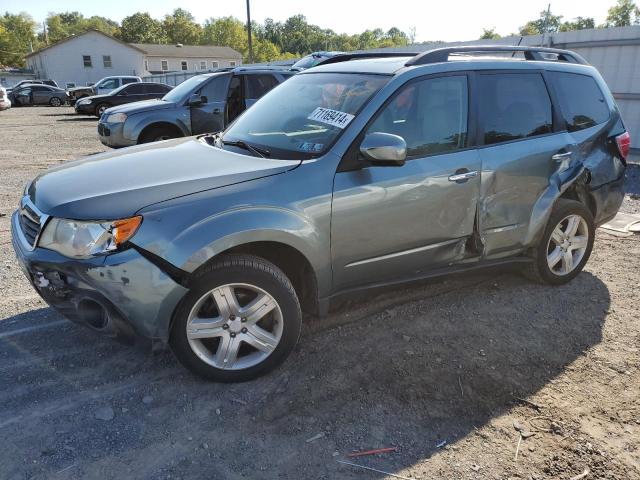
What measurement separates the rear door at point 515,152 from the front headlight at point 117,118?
747 centimetres

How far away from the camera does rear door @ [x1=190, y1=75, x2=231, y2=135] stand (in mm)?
9695

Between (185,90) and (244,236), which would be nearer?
(244,236)

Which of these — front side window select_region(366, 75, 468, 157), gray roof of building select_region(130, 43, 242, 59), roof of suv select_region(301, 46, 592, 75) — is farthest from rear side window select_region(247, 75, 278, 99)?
gray roof of building select_region(130, 43, 242, 59)

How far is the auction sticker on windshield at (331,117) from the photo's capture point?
132 inches

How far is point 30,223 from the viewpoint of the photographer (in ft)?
10.2

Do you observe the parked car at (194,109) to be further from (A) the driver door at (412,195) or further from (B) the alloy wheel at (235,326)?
(B) the alloy wheel at (235,326)

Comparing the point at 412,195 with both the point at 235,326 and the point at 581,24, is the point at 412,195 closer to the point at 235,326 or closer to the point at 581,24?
the point at 235,326

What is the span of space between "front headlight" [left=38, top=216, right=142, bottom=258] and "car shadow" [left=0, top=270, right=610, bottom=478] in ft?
2.78

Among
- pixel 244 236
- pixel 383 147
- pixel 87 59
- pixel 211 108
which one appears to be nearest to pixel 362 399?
pixel 244 236

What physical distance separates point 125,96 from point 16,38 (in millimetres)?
92501

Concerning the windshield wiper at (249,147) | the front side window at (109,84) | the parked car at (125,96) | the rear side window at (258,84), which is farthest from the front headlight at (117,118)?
the front side window at (109,84)

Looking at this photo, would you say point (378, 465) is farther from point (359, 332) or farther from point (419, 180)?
point (419, 180)

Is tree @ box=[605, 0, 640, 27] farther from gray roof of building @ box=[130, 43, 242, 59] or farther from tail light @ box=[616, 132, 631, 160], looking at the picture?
tail light @ box=[616, 132, 631, 160]

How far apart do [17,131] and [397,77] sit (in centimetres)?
1769
